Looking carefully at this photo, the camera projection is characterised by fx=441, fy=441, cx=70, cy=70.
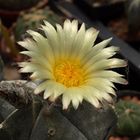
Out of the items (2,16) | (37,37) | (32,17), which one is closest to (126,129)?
(32,17)

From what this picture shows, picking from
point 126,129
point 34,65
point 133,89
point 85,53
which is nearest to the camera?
point 34,65

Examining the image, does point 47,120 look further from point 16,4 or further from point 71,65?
point 16,4

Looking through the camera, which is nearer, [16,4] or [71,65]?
[71,65]

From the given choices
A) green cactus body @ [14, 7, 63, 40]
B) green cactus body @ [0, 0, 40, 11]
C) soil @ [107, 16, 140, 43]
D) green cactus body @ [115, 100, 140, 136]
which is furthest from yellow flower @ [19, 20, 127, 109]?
green cactus body @ [0, 0, 40, 11]

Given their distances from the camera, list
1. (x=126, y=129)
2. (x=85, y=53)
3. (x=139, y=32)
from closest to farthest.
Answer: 1. (x=85, y=53)
2. (x=126, y=129)
3. (x=139, y=32)

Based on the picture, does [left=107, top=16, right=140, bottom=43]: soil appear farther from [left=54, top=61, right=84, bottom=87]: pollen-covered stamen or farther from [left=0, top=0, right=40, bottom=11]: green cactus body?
[left=54, top=61, right=84, bottom=87]: pollen-covered stamen

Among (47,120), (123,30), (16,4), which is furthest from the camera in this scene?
(16,4)

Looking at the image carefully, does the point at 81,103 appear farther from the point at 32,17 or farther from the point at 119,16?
the point at 119,16

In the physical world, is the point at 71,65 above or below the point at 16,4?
below

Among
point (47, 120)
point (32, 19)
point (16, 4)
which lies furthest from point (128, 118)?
point (16, 4)
